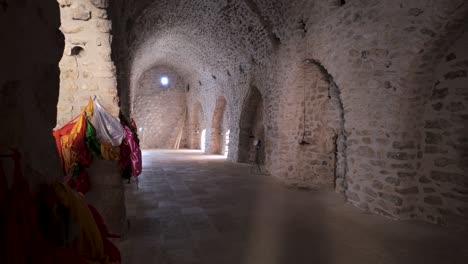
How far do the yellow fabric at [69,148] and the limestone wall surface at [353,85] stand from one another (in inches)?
38.5

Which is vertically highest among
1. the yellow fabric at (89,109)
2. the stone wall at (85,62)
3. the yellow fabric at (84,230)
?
the stone wall at (85,62)

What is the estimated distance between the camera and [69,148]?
2.81 meters

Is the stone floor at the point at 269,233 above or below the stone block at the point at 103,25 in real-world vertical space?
below

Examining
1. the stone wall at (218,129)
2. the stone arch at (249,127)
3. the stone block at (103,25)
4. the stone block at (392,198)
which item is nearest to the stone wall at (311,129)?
→ the stone block at (392,198)

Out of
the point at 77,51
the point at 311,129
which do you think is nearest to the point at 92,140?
the point at 77,51

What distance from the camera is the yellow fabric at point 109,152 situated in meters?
3.01

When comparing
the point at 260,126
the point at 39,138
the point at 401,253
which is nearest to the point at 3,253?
the point at 39,138

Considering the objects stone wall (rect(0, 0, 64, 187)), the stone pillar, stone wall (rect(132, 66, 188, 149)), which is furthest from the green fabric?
stone wall (rect(132, 66, 188, 149))

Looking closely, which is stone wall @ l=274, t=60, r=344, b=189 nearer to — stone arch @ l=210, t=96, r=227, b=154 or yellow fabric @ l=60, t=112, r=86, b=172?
yellow fabric @ l=60, t=112, r=86, b=172

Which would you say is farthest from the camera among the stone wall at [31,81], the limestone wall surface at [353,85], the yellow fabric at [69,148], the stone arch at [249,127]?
the stone arch at [249,127]

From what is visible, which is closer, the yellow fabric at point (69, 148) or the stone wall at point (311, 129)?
the yellow fabric at point (69, 148)

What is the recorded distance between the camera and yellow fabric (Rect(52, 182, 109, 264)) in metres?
1.20

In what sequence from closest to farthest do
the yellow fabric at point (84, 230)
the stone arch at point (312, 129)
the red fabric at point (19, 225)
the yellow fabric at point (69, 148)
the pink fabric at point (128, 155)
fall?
the red fabric at point (19, 225), the yellow fabric at point (84, 230), the yellow fabric at point (69, 148), the pink fabric at point (128, 155), the stone arch at point (312, 129)

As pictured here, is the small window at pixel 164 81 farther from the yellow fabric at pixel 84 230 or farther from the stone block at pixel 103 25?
the yellow fabric at pixel 84 230
